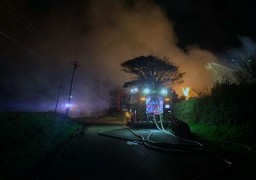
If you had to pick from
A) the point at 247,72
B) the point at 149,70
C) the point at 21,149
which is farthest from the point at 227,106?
the point at 149,70

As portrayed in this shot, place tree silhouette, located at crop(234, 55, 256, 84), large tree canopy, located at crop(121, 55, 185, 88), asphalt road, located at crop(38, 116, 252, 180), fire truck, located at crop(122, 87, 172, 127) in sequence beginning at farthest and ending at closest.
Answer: large tree canopy, located at crop(121, 55, 185, 88) → fire truck, located at crop(122, 87, 172, 127) → tree silhouette, located at crop(234, 55, 256, 84) → asphalt road, located at crop(38, 116, 252, 180)

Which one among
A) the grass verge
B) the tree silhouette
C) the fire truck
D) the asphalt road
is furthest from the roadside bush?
the grass verge

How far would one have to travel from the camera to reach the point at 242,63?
83.1 ft

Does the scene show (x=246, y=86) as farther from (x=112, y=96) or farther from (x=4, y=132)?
(x=112, y=96)

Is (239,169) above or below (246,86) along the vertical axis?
below

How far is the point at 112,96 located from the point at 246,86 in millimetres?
62669

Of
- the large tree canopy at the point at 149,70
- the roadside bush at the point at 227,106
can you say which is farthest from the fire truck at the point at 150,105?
the large tree canopy at the point at 149,70

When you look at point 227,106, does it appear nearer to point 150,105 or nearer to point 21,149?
point 150,105

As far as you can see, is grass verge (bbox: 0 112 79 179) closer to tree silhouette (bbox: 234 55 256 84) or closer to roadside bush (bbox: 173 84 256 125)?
roadside bush (bbox: 173 84 256 125)

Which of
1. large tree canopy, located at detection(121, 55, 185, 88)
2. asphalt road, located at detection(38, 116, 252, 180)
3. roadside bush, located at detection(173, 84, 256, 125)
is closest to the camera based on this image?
A: asphalt road, located at detection(38, 116, 252, 180)

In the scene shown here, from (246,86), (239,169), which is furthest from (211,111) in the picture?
(239,169)

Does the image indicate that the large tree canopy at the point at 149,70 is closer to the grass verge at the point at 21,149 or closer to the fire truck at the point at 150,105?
the fire truck at the point at 150,105

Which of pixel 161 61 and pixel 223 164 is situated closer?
pixel 223 164

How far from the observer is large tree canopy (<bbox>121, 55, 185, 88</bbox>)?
44438 mm
